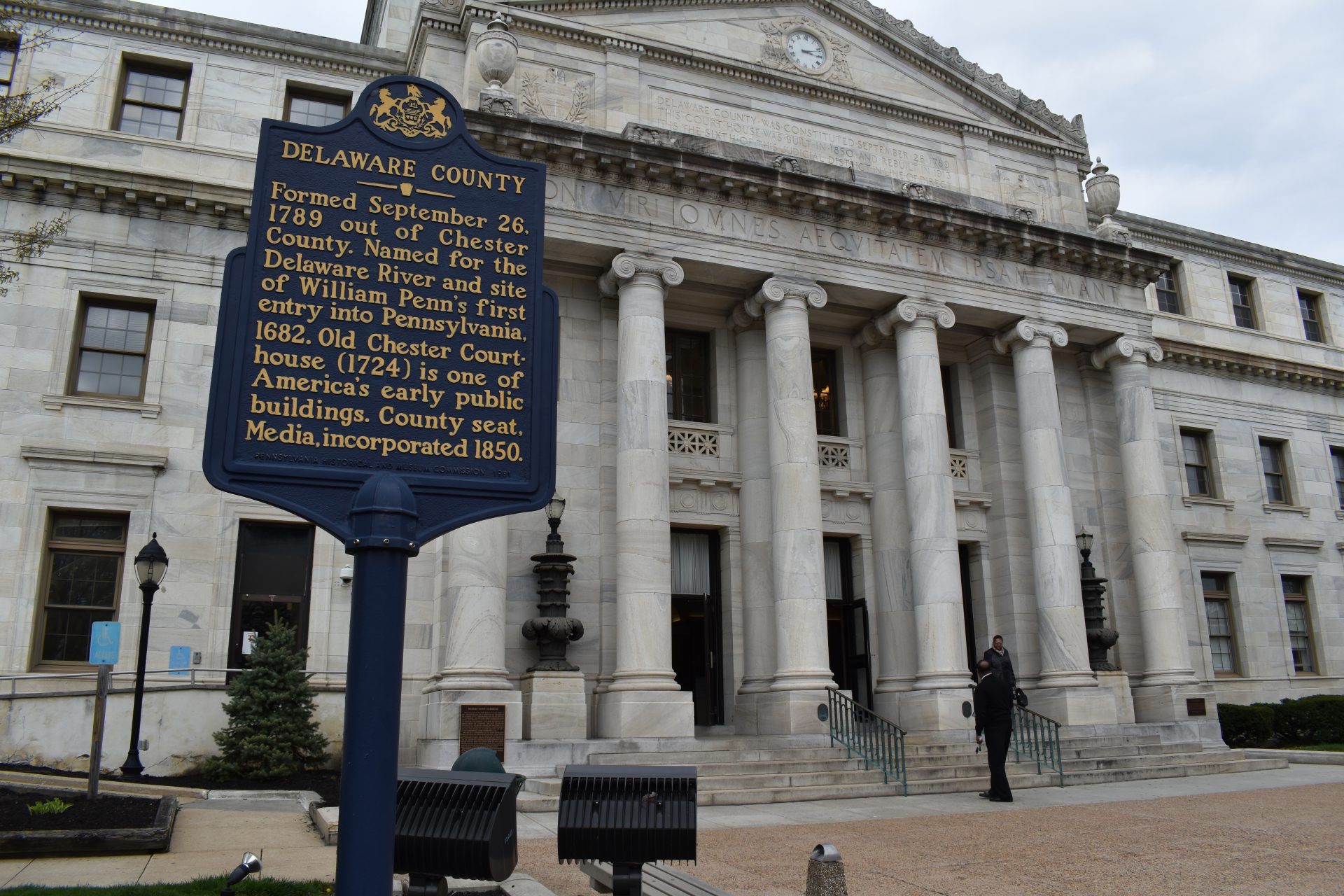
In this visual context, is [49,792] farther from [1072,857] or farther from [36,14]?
[36,14]

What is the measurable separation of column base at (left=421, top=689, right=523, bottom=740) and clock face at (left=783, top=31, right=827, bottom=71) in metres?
16.7

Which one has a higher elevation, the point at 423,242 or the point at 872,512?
the point at 872,512

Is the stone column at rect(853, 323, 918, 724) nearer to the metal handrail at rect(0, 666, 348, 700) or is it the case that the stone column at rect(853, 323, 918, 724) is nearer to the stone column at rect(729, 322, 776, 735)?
the stone column at rect(729, 322, 776, 735)

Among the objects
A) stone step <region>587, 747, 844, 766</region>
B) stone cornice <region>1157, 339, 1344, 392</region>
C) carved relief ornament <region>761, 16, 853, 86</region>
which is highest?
carved relief ornament <region>761, 16, 853, 86</region>

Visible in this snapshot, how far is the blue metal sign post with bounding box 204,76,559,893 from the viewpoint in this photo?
5.14 meters

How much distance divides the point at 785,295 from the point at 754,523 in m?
4.86

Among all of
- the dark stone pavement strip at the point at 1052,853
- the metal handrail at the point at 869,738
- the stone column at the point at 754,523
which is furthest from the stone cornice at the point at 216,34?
the dark stone pavement strip at the point at 1052,853

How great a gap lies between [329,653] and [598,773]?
14889 mm

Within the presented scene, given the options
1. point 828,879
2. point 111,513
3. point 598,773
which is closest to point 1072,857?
point 828,879

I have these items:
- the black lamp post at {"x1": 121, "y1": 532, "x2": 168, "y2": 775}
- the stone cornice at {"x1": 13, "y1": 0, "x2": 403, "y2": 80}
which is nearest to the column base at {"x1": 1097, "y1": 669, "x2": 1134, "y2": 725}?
the black lamp post at {"x1": 121, "y1": 532, "x2": 168, "y2": 775}

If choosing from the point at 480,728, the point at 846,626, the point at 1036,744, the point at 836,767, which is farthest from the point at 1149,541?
the point at 480,728

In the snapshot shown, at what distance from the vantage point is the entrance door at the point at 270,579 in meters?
20.1

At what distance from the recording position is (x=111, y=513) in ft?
64.9

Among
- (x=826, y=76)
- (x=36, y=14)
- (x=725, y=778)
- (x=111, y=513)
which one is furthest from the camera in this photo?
(x=826, y=76)
